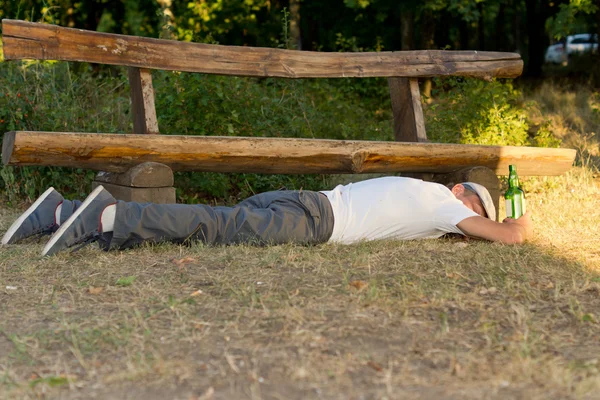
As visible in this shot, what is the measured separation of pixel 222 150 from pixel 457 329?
91.7 inches

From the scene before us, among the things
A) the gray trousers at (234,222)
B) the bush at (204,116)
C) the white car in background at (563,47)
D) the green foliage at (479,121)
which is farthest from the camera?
the white car in background at (563,47)

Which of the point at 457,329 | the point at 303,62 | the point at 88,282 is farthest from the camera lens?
the point at 303,62

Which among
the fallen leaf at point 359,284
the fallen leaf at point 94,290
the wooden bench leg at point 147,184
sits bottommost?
the fallen leaf at point 359,284

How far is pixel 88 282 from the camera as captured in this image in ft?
11.6

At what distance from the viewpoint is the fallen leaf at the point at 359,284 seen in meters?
3.34

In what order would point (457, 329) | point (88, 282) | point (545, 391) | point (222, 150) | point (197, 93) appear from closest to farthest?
point (545, 391), point (457, 329), point (88, 282), point (222, 150), point (197, 93)

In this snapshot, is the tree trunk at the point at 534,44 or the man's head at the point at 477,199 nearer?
the man's head at the point at 477,199

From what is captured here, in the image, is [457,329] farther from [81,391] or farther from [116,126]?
[116,126]

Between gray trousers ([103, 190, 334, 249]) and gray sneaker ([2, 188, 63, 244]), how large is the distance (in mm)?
546

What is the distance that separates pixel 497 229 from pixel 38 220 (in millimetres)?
2729

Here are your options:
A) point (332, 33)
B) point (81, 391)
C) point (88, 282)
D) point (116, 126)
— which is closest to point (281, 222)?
point (88, 282)

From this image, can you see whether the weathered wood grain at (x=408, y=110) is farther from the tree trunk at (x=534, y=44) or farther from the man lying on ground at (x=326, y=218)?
the tree trunk at (x=534, y=44)

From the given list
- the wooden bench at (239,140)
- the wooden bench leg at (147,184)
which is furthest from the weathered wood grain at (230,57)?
the wooden bench leg at (147,184)

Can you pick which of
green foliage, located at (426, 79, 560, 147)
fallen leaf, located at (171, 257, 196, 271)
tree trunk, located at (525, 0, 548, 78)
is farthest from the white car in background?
fallen leaf, located at (171, 257, 196, 271)
